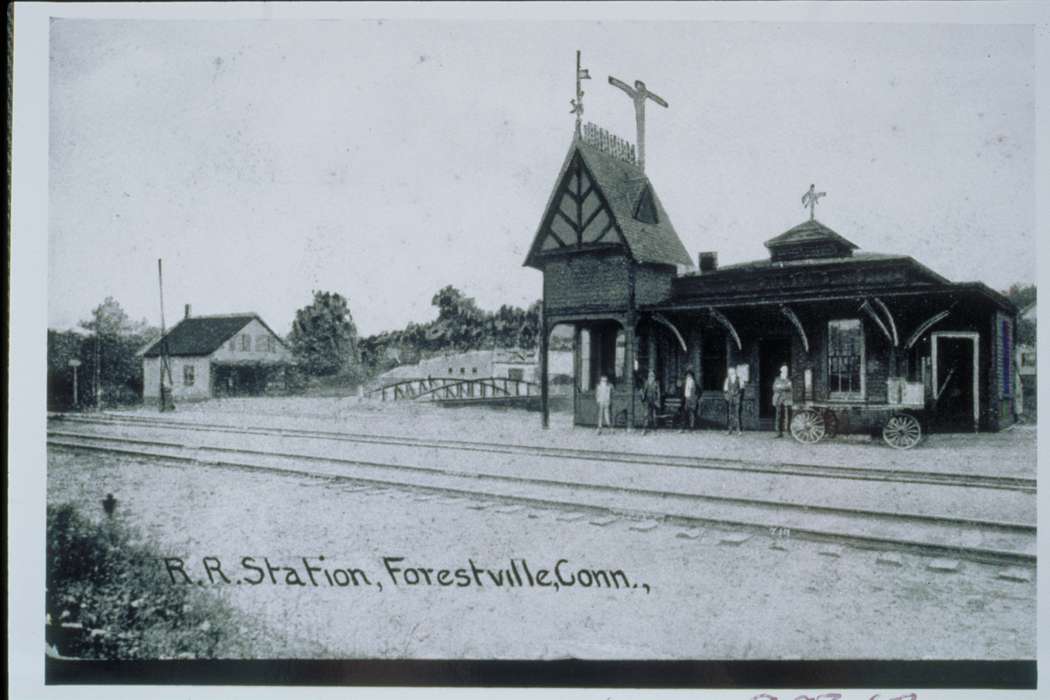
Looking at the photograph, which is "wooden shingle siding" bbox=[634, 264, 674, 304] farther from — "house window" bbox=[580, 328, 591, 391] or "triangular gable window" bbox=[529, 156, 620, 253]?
"house window" bbox=[580, 328, 591, 391]

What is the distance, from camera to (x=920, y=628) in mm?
3629

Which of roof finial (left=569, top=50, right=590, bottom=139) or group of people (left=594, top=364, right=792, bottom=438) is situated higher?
roof finial (left=569, top=50, right=590, bottom=139)

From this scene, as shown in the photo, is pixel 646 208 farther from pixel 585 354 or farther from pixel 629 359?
pixel 585 354

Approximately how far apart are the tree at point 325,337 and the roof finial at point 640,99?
2.52 metres

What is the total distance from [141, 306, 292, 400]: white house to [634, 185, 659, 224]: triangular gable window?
3170 mm

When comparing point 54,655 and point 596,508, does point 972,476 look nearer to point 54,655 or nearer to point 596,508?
point 596,508

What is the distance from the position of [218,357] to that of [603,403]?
354 cm

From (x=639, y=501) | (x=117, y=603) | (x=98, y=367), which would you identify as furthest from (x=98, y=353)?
(x=639, y=501)

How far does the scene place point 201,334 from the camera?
16.5ft

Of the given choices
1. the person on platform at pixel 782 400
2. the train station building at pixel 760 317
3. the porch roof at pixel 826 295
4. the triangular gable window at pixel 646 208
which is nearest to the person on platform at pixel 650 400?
the train station building at pixel 760 317

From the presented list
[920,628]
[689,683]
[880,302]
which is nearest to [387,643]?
[689,683]

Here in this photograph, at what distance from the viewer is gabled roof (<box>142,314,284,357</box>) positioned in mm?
4816

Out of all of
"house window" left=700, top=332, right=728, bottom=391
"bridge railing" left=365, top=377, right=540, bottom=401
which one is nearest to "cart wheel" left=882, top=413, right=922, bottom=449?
"house window" left=700, top=332, right=728, bottom=391

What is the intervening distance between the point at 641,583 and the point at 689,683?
65 centimetres
